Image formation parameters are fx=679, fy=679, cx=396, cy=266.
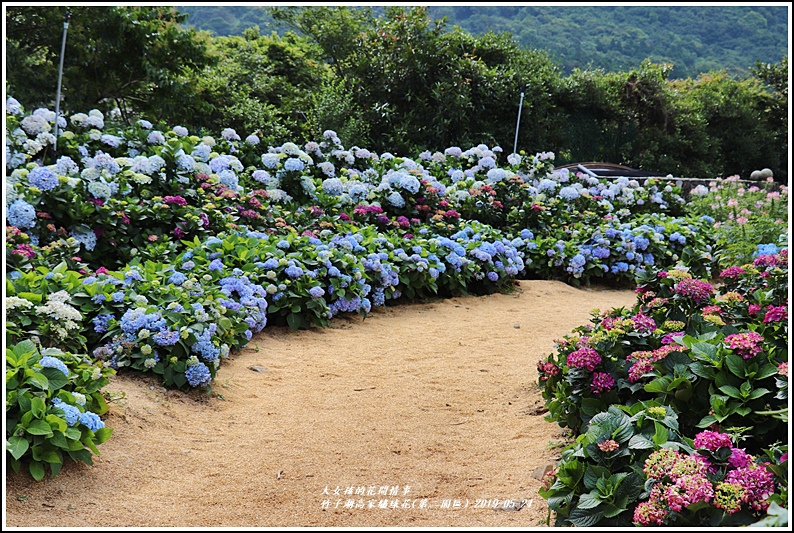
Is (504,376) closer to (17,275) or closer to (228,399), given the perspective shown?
(228,399)

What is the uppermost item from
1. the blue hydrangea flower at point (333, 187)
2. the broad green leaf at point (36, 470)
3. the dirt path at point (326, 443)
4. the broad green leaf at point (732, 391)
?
the blue hydrangea flower at point (333, 187)

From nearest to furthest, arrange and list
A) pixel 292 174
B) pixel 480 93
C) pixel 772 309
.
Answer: pixel 772 309
pixel 292 174
pixel 480 93

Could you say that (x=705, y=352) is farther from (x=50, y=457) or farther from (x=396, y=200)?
(x=396, y=200)

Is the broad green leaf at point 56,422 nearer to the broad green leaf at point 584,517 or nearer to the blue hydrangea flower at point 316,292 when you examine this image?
the broad green leaf at point 584,517

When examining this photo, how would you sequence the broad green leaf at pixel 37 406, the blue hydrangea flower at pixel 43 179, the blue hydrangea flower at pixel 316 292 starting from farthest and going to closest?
1. the blue hydrangea flower at pixel 43 179
2. the blue hydrangea flower at pixel 316 292
3. the broad green leaf at pixel 37 406

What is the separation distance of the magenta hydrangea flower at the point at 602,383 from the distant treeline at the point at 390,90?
6033 mm

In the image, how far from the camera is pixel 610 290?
7227 mm

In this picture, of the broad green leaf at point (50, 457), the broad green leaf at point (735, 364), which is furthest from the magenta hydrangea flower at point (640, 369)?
the broad green leaf at point (50, 457)

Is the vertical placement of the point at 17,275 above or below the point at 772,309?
below

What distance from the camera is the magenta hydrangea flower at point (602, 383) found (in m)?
2.87

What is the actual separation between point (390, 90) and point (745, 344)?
Answer: 9858 mm

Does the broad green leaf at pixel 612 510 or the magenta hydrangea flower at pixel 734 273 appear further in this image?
the magenta hydrangea flower at pixel 734 273

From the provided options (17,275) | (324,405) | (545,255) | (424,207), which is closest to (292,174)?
(424,207)

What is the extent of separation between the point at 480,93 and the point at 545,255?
5.13m
